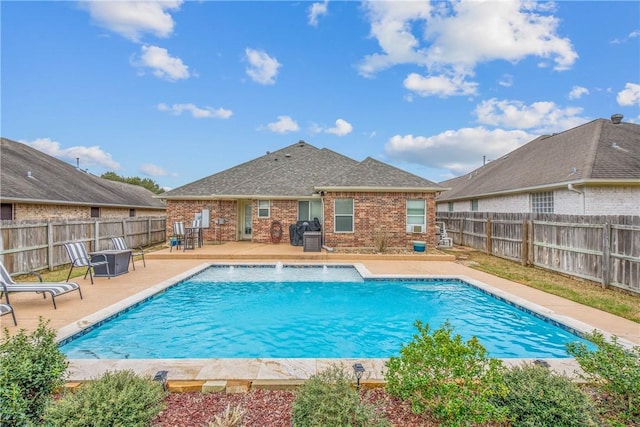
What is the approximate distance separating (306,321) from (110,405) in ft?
13.7

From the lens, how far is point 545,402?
260 cm

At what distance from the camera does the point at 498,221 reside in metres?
13.4

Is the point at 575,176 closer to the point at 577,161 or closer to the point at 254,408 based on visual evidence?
the point at 577,161

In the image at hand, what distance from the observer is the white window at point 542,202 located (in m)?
12.8

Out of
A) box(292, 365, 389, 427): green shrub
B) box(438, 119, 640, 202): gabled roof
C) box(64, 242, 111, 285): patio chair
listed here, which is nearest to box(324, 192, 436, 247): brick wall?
box(438, 119, 640, 202): gabled roof

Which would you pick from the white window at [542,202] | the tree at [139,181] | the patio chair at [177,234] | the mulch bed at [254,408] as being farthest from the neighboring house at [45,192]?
the tree at [139,181]

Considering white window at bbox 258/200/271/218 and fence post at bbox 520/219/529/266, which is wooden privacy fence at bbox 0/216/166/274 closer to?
white window at bbox 258/200/271/218

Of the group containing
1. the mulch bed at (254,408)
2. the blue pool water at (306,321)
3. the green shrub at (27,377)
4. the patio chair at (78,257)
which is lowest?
the blue pool water at (306,321)

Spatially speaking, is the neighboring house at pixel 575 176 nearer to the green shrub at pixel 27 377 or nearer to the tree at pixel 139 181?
the green shrub at pixel 27 377

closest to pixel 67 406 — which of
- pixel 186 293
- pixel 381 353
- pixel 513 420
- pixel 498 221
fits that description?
pixel 513 420

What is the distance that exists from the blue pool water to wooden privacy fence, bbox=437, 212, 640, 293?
3.19 metres

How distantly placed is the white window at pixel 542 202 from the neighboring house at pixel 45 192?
66.3 ft

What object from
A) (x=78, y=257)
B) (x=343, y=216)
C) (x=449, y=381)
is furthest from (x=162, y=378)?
(x=343, y=216)

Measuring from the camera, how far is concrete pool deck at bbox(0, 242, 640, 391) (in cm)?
359
